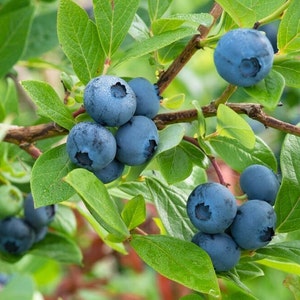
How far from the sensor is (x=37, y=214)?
4.61ft

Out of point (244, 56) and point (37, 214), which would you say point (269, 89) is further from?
point (37, 214)

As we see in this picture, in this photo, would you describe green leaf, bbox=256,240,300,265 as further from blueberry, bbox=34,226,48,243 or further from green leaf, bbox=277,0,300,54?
blueberry, bbox=34,226,48,243

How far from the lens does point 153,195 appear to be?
3.67 ft

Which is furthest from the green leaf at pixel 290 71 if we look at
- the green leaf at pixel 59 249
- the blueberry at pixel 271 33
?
the green leaf at pixel 59 249

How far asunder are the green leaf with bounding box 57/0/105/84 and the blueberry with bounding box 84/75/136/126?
0.32ft

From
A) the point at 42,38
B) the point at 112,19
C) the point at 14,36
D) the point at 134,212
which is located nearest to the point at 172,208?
the point at 134,212

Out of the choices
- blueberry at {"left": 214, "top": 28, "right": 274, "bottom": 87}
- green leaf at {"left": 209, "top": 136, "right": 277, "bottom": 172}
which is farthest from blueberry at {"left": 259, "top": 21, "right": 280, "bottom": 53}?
blueberry at {"left": 214, "top": 28, "right": 274, "bottom": 87}

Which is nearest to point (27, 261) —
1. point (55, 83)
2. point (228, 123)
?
point (55, 83)

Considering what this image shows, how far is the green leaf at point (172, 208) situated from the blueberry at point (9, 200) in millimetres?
312

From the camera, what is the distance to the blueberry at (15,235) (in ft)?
4.66

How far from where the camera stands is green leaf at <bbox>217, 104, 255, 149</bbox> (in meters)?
0.97

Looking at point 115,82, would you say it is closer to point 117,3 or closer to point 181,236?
point 117,3

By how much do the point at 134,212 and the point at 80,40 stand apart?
9.6 inches

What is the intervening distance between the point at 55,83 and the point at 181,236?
2.00 metres
